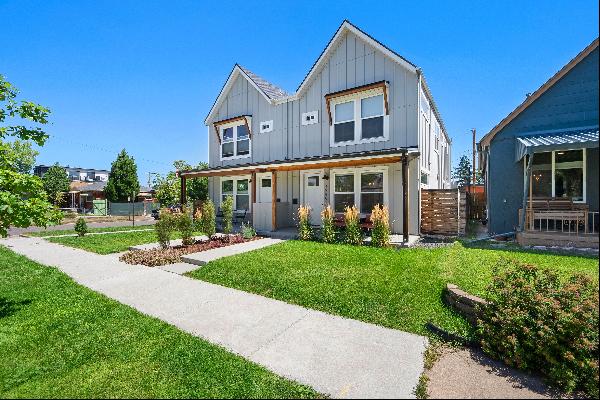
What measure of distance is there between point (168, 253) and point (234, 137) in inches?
389

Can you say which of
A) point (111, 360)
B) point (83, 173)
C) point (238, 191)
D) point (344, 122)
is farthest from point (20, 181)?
point (83, 173)

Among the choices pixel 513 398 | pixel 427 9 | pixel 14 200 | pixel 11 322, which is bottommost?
pixel 11 322

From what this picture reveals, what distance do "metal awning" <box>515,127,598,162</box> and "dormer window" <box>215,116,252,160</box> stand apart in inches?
598

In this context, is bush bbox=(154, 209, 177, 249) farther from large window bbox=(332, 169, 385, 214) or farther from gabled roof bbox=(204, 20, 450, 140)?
gabled roof bbox=(204, 20, 450, 140)

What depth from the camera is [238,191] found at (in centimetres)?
1695

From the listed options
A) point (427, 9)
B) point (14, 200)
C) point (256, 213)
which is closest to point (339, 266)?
point (427, 9)

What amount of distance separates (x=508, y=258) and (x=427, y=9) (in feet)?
8.68

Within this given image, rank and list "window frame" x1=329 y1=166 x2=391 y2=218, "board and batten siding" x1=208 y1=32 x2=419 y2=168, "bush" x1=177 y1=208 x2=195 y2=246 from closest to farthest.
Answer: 1. "bush" x1=177 y1=208 x2=195 y2=246
2. "board and batten siding" x1=208 y1=32 x2=419 y2=168
3. "window frame" x1=329 y1=166 x2=391 y2=218

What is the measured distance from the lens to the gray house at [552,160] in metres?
1.69

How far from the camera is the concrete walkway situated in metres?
2.91

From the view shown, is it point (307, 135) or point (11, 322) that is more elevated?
point (307, 135)

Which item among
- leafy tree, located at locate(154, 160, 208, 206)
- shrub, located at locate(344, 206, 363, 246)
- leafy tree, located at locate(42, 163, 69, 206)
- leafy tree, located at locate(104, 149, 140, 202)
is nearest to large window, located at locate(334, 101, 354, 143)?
shrub, located at locate(344, 206, 363, 246)

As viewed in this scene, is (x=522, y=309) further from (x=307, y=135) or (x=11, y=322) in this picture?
(x=307, y=135)

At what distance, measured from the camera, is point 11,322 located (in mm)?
4648
